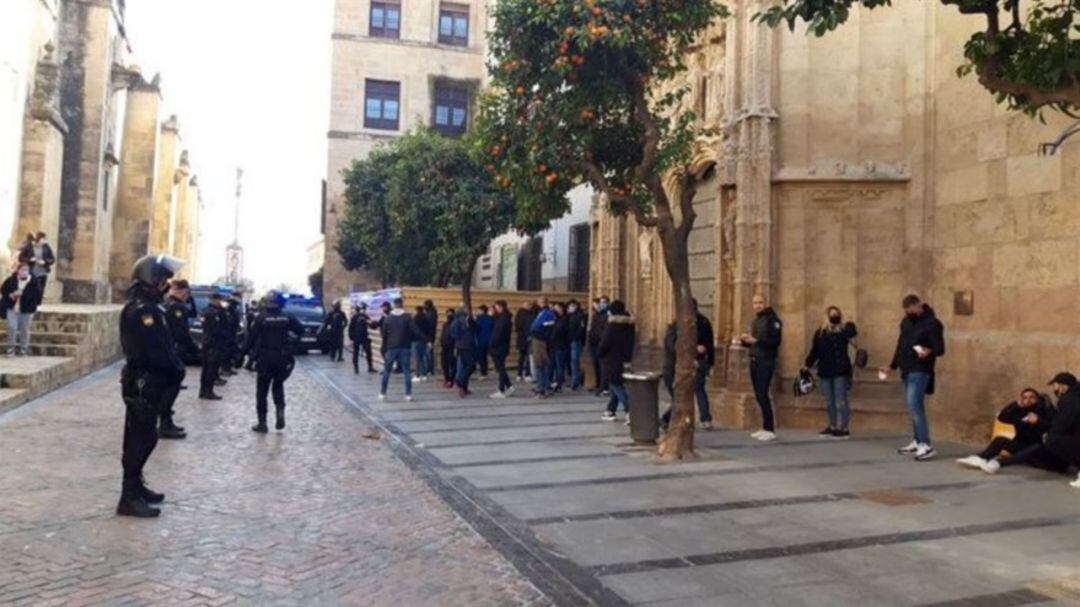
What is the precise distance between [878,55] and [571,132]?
Result: 4.78 metres

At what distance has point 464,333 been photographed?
14.5 meters

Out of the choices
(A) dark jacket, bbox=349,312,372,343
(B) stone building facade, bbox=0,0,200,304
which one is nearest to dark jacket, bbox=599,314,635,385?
(A) dark jacket, bbox=349,312,372,343

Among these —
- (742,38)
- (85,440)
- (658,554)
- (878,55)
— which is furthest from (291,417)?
(878,55)

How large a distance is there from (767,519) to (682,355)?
274 centimetres

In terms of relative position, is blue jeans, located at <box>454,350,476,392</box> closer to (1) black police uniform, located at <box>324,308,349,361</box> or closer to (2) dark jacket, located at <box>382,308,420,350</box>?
(2) dark jacket, located at <box>382,308,420,350</box>

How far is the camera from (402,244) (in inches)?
1101

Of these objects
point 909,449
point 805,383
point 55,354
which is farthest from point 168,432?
point 909,449

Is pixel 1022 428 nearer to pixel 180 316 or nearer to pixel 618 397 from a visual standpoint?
pixel 618 397

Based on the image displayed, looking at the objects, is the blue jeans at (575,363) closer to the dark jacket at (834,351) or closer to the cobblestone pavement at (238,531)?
the dark jacket at (834,351)

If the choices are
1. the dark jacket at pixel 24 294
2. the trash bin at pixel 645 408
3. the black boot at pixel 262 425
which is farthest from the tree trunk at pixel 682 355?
the dark jacket at pixel 24 294

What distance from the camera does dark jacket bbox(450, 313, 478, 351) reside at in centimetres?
1451

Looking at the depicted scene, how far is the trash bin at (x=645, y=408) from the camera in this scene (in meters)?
9.14

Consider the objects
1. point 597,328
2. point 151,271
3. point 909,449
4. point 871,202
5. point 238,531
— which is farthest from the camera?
point 597,328

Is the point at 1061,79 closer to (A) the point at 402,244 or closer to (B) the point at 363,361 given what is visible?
(B) the point at 363,361
